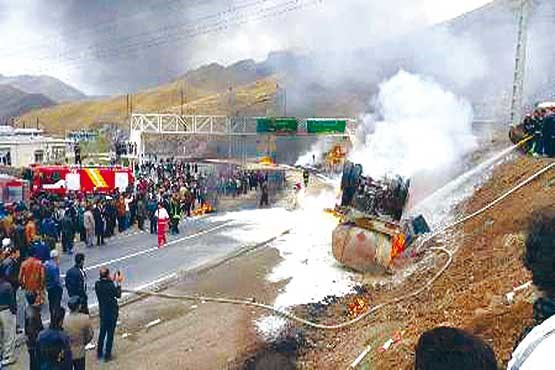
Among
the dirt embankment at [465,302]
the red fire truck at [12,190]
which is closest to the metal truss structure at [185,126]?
the red fire truck at [12,190]

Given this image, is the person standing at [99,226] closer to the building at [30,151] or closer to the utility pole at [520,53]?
the utility pole at [520,53]

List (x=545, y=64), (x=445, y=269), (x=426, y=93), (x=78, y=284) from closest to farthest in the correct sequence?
(x=78, y=284), (x=445, y=269), (x=426, y=93), (x=545, y=64)

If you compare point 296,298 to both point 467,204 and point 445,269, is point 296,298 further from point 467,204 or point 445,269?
point 467,204

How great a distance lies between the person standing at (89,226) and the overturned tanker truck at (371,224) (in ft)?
24.4

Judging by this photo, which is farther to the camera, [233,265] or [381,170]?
[381,170]

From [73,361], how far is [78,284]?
2383mm

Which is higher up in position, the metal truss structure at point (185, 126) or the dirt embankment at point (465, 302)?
the metal truss structure at point (185, 126)

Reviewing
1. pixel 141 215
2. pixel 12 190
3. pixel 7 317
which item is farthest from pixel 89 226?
pixel 7 317

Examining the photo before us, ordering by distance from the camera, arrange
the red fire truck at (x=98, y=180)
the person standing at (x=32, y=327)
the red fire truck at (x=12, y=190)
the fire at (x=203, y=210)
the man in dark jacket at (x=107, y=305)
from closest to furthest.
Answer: the person standing at (x=32, y=327) < the man in dark jacket at (x=107, y=305) < the red fire truck at (x=12, y=190) < the red fire truck at (x=98, y=180) < the fire at (x=203, y=210)

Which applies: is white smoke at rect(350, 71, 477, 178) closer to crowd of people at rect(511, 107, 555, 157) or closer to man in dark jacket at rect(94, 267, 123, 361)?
crowd of people at rect(511, 107, 555, 157)

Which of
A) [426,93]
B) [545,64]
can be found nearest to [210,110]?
[545,64]

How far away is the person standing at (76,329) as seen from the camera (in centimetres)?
786

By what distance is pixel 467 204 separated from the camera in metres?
22.1

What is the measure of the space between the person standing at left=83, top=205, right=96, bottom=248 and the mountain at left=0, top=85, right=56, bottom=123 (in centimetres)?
16737
